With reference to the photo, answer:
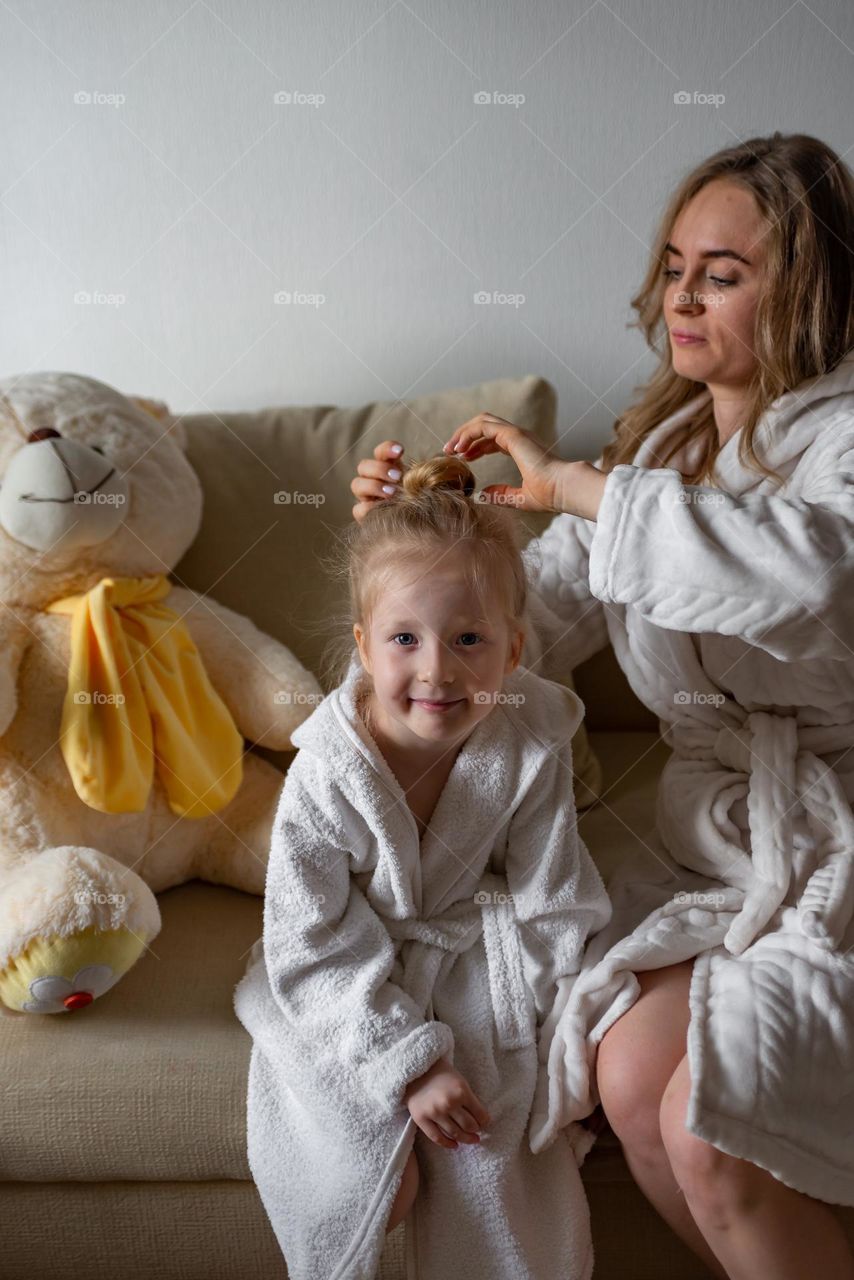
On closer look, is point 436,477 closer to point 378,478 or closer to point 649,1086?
point 378,478

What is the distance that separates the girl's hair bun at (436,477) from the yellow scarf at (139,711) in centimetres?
41

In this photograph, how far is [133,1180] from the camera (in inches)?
47.3

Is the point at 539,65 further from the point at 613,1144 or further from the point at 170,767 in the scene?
the point at 613,1144

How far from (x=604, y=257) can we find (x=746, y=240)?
0.53 meters

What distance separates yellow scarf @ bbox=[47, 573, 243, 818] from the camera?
1349mm
